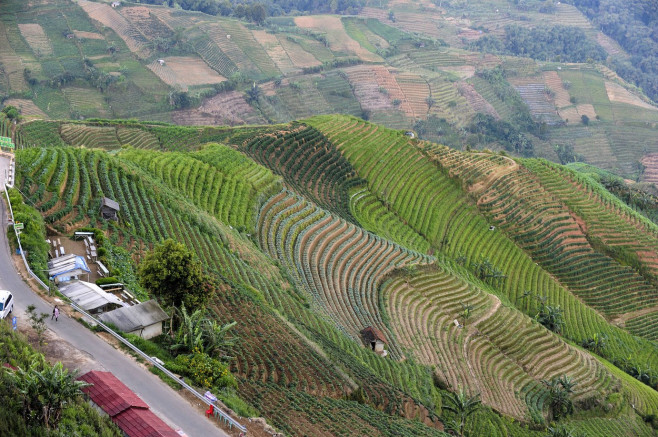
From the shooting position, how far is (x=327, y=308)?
132 ft

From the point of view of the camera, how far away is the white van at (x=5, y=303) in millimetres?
21031

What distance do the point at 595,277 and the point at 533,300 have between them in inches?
349

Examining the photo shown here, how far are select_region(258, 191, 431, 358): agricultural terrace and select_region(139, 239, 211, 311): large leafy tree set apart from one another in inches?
549

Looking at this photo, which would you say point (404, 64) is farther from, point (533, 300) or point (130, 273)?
point (130, 273)

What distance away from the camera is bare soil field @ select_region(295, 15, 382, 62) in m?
142

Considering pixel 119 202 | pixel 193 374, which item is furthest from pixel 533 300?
pixel 193 374

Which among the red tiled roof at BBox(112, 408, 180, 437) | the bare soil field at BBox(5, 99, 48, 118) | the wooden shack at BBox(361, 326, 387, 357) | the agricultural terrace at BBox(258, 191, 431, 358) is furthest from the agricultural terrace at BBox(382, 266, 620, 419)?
the bare soil field at BBox(5, 99, 48, 118)

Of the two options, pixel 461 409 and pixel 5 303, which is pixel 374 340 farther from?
pixel 5 303

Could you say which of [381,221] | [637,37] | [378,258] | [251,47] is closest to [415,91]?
[251,47]

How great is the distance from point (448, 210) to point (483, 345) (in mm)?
22716

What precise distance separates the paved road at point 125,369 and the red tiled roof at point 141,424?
0.72m

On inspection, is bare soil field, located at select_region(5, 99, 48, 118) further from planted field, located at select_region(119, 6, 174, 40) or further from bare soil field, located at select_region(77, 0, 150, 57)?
planted field, located at select_region(119, 6, 174, 40)

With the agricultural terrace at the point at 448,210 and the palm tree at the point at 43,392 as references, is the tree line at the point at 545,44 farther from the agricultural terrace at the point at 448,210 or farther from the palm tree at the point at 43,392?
the palm tree at the point at 43,392

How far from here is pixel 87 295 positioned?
980 inches
